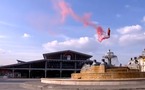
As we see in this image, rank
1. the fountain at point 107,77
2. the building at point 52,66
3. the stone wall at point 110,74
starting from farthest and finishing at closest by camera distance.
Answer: the building at point 52,66
the stone wall at point 110,74
the fountain at point 107,77

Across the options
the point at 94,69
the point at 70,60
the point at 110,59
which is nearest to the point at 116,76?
the point at 94,69

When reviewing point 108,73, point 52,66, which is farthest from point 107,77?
point 52,66

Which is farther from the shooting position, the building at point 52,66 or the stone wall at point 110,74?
the building at point 52,66

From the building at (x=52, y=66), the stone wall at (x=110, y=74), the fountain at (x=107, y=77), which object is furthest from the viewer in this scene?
the building at (x=52, y=66)

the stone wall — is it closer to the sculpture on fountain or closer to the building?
the sculpture on fountain

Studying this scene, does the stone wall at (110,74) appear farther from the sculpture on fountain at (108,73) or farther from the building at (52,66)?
the building at (52,66)

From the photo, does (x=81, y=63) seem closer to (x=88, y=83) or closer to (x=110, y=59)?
(x=110, y=59)

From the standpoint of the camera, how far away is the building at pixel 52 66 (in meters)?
79.2

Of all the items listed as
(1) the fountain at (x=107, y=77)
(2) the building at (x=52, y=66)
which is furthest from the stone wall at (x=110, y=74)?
(2) the building at (x=52, y=66)

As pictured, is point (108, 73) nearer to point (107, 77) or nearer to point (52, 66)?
point (107, 77)

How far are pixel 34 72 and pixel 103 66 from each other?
59703mm

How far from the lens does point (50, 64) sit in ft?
268

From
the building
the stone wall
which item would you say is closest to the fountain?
the stone wall

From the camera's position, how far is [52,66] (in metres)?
81.9
